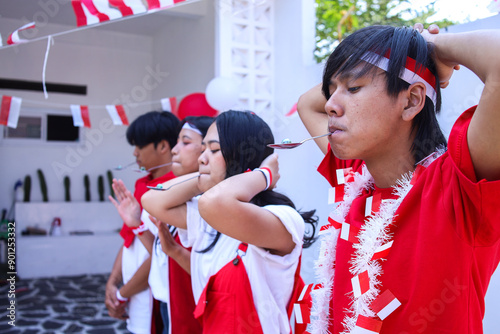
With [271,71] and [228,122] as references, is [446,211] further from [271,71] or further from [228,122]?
[271,71]

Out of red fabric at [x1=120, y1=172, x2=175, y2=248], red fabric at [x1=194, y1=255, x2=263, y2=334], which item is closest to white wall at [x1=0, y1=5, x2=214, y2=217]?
red fabric at [x1=120, y1=172, x2=175, y2=248]

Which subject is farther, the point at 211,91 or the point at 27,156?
the point at 27,156

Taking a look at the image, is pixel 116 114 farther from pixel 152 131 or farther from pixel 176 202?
pixel 176 202

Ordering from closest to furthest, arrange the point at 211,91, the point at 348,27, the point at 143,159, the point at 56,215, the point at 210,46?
the point at 143,159
the point at 211,91
the point at 348,27
the point at 210,46
the point at 56,215

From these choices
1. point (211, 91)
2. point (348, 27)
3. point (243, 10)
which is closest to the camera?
point (211, 91)

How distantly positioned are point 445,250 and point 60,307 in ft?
15.3

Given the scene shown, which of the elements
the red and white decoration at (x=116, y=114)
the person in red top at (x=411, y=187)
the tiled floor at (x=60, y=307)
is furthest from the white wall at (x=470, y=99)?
the tiled floor at (x=60, y=307)

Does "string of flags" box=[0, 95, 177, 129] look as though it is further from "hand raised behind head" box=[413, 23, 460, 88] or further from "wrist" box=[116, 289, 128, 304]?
"hand raised behind head" box=[413, 23, 460, 88]

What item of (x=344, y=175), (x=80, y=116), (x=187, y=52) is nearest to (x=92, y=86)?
(x=187, y=52)

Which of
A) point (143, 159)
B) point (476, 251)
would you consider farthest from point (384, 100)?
point (143, 159)

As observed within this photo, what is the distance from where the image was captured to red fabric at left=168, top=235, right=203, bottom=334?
74.2 inches

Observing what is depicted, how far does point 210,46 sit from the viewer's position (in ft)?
15.6

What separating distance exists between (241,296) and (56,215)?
5716 millimetres

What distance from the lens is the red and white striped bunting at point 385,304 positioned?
0.90 meters
